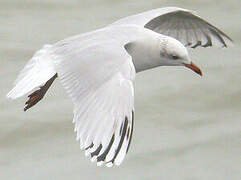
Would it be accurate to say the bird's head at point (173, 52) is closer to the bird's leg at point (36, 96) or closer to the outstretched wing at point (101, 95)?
the outstretched wing at point (101, 95)

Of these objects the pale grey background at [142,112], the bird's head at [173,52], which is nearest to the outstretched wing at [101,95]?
the bird's head at [173,52]

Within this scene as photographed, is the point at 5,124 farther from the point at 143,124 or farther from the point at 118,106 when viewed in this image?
the point at 118,106

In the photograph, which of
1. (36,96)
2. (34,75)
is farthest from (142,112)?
(34,75)

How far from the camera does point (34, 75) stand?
18.1ft

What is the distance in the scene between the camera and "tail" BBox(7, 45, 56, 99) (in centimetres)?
539

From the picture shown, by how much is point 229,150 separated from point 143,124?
671mm

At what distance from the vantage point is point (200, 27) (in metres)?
6.71

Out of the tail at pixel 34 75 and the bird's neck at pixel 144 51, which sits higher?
the tail at pixel 34 75

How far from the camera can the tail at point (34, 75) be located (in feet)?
17.7

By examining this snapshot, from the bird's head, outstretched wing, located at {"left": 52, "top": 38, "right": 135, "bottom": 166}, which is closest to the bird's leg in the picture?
outstretched wing, located at {"left": 52, "top": 38, "right": 135, "bottom": 166}

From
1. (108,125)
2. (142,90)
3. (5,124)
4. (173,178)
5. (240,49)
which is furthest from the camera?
(240,49)

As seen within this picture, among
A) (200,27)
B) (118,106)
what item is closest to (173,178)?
(200,27)

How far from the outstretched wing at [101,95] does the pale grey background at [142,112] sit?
1.31m

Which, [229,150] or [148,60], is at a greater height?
[148,60]
